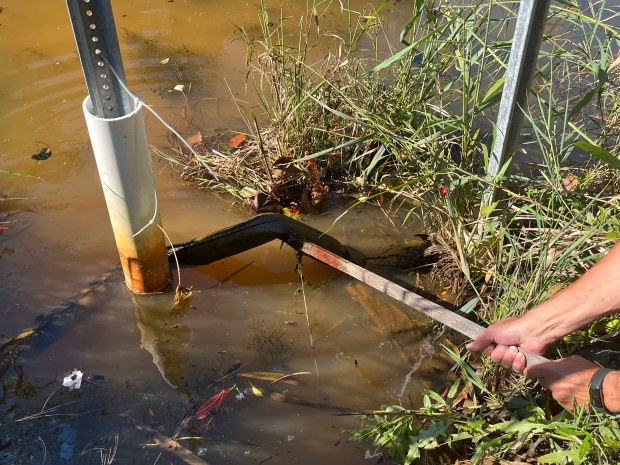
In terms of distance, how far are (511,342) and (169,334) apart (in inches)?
62.2

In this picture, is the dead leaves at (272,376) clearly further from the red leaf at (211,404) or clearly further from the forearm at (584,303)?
the forearm at (584,303)

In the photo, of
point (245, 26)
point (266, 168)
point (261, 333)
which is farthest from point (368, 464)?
point (245, 26)

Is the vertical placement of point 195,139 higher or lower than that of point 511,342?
lower

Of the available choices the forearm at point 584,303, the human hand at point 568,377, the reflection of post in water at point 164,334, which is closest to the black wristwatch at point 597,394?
the human hand at point 568,377

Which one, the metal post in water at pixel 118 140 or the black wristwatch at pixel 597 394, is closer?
the black wristwatch at pixel 597 394

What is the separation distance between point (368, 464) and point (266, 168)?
64.4 inches

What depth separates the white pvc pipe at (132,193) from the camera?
2.51m

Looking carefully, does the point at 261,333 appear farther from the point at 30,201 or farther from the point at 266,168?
the point at 30,201

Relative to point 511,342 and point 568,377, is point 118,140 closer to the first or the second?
point 511,342

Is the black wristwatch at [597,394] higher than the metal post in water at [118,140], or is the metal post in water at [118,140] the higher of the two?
the metal post in water at [118,140]

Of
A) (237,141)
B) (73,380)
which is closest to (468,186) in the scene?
(237,141)

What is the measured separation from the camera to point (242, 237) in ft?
10.4

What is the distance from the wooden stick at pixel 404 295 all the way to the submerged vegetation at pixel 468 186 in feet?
0.40

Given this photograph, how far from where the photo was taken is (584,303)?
2189 millimetres
